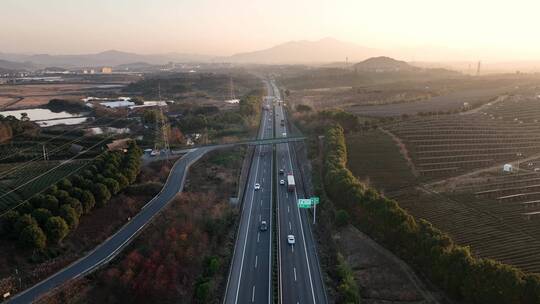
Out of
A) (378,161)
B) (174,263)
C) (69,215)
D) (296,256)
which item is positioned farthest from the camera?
(378,161)

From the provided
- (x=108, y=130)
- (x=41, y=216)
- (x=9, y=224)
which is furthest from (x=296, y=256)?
(x=108, y=130)

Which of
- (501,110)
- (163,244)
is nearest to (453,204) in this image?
(163,244)

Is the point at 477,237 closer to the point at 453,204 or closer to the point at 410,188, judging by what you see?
the point at 453,204

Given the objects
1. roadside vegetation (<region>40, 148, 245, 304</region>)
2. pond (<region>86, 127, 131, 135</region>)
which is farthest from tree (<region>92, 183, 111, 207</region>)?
pond (<region>86, 127, 131, 135</region>)

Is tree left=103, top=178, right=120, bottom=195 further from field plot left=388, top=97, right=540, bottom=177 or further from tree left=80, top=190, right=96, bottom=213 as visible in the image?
field plot left=388, top=97, right=540, bottom=177

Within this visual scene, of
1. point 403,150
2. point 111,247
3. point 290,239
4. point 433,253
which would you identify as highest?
point 403,150

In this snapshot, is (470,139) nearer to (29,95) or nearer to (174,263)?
(174,263)

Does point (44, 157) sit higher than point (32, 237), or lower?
higher
